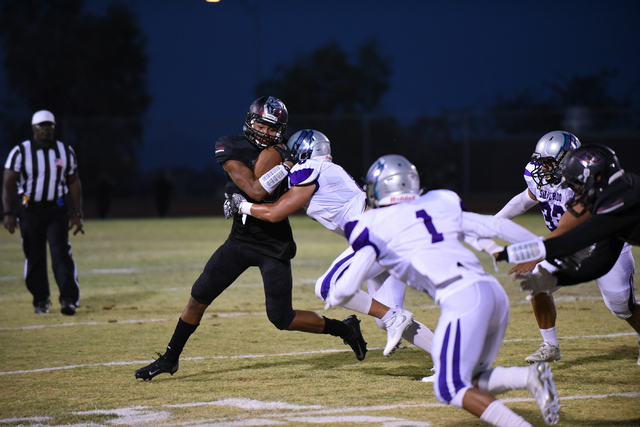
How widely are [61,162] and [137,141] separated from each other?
17909 mm

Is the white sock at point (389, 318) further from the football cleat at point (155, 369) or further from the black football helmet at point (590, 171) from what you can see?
the football cleat at point (155, 369)

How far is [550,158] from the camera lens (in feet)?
17.4

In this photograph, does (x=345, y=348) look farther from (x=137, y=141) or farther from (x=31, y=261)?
(x=137, y=141)

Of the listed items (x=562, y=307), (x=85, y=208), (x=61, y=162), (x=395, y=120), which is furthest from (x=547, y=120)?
(x=61, y=162)

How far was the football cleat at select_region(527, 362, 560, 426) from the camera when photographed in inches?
127

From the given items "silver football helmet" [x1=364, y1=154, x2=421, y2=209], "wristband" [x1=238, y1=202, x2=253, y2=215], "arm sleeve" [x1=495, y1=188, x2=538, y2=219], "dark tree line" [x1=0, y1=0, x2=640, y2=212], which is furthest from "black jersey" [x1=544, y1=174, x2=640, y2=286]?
"dark tree line" [x1=0, y1=0, x2=640, y2=212]

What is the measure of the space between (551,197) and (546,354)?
114 cm

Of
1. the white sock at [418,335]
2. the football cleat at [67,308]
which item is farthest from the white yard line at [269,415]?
the football cleat at [67,308]

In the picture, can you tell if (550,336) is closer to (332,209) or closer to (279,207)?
(332,209)

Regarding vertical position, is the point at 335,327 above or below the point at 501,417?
below

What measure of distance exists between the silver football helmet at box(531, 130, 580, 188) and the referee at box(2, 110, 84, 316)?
4.82 meters

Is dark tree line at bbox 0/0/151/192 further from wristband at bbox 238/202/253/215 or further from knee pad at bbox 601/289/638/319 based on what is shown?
knee pad at bbox 601/289/638/319

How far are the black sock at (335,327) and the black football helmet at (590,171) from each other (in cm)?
191

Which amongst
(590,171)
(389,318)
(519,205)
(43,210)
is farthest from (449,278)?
(43,210)
